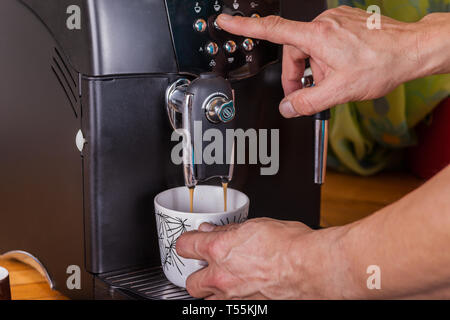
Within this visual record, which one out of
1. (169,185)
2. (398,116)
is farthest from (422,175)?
(169,185)

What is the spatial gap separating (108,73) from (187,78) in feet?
0.26

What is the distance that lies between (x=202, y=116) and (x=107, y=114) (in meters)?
0.09

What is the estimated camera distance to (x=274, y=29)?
609mm

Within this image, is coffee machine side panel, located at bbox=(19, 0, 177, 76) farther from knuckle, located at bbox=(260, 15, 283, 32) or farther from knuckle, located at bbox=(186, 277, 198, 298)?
knuckle, located at bbox=(186, 277, 198, 298)

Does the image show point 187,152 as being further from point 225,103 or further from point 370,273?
point 370,273

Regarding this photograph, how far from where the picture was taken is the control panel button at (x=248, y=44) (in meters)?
0.64

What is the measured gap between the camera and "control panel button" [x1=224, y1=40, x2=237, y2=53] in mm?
617

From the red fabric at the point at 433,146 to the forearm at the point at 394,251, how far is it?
0.55m

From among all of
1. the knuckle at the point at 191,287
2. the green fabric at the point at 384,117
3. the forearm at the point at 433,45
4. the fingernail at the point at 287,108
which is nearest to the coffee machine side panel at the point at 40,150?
the knuckle at the point at 191,287

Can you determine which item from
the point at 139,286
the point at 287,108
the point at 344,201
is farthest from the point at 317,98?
the point at 344,201

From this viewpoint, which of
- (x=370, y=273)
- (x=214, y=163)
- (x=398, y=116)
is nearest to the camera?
(x=370, y=273)

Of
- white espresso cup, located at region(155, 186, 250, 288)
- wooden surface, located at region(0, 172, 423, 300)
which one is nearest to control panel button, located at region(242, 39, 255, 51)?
white espresso cup, located at region(155, 186, 250, 288)

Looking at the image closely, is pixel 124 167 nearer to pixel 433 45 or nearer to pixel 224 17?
pixel 224 17

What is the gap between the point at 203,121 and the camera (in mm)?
570
